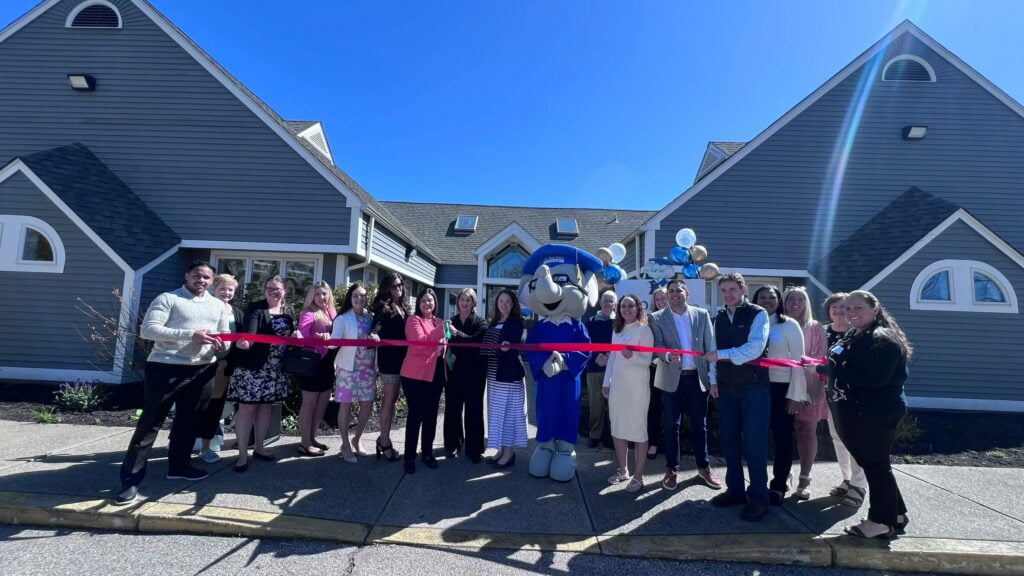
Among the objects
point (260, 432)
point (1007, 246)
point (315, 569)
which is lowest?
point (315, 569)

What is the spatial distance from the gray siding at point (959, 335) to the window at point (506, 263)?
895cm

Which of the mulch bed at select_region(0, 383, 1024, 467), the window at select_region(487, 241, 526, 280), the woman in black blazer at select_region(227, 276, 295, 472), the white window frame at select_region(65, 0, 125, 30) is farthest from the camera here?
the window at select_region(487, 241, 526, 280)

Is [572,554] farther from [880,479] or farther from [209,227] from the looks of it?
[209,227]

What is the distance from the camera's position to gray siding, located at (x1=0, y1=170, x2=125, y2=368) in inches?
318

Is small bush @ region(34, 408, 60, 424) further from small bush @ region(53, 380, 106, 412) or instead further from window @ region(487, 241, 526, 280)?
window @ region(487, 241, 526, 280)

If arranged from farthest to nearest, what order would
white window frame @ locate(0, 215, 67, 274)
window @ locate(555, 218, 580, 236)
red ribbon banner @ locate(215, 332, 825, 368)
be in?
window @ locate(555, 218, 580, 236), white window frame @ locate(0, 215, 67, 274), red ribbon banner @ locate(215, 332, 825, 368)

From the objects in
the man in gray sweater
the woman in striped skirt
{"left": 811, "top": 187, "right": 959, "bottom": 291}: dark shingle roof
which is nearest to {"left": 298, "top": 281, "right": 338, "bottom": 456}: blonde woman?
the man in gray sweater

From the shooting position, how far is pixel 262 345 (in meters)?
4.20

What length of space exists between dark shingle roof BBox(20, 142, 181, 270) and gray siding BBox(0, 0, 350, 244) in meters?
0.26

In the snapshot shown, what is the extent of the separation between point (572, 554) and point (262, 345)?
330 cm

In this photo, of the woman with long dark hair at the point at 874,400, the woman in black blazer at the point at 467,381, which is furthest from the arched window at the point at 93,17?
the woman with long dark hair at the point at 874,400

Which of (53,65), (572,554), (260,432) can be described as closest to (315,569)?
(572,554)

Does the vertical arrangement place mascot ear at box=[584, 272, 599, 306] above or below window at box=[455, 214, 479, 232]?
below

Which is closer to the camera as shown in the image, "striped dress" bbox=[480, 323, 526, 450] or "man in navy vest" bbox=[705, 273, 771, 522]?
"man in navy vest" bbox=[705, 273, 771, 522]
